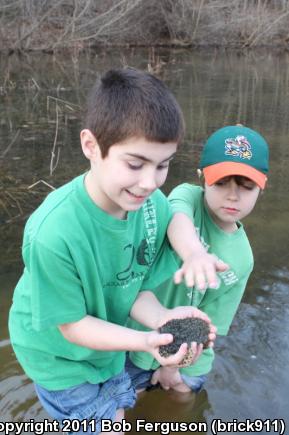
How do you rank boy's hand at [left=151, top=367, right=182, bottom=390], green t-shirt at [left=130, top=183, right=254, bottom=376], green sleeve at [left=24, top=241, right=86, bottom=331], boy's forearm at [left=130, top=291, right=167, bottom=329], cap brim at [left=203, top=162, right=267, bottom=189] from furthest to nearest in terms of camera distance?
boy's hand at [left=151, top=367, right=182, bottom=390]
green t-shirt at [left=130, top=183, right=254, bottom=376]
cap brim at [left=203, top=162, right=267, bottom=189]
boy's forearm at [left=130, top=291, right=167, bottom=329]
green sleeve at [left=24, top=241, right=86, bottom=331]

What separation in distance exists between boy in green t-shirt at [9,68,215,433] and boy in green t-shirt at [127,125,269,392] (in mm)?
189

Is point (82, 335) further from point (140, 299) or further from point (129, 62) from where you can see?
point (129, 62)

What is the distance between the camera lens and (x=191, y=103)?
31.4 feet

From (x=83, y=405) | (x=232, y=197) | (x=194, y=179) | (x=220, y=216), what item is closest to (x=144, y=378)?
(x=83, y=405)

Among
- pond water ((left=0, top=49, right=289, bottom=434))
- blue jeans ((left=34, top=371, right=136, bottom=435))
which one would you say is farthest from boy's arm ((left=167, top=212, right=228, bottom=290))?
pond water ((left=0, top=49, right=289, bottom=434))

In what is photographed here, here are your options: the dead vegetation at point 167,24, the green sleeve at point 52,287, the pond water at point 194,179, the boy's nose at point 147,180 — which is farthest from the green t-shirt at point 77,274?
the dead vegetation at point 167,24

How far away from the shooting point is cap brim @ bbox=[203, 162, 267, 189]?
214 centimetres

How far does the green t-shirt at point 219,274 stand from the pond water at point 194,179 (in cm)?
39

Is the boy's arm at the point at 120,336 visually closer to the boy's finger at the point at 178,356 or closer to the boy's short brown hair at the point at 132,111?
the boy's finger at the point at 178,356

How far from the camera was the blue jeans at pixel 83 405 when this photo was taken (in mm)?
2037

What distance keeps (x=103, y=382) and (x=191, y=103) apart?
7.97 m

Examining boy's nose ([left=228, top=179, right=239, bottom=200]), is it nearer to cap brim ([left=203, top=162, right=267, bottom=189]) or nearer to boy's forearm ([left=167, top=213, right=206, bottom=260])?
cap brim ([left=203, top=162, right=267, bottom=189])

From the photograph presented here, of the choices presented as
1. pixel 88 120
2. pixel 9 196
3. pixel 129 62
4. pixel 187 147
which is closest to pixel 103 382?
pixel 88 120

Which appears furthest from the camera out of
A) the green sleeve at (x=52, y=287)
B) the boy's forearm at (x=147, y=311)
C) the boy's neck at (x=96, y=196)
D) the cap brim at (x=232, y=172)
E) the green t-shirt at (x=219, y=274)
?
the green t-shirt at (x=219, y=274)
